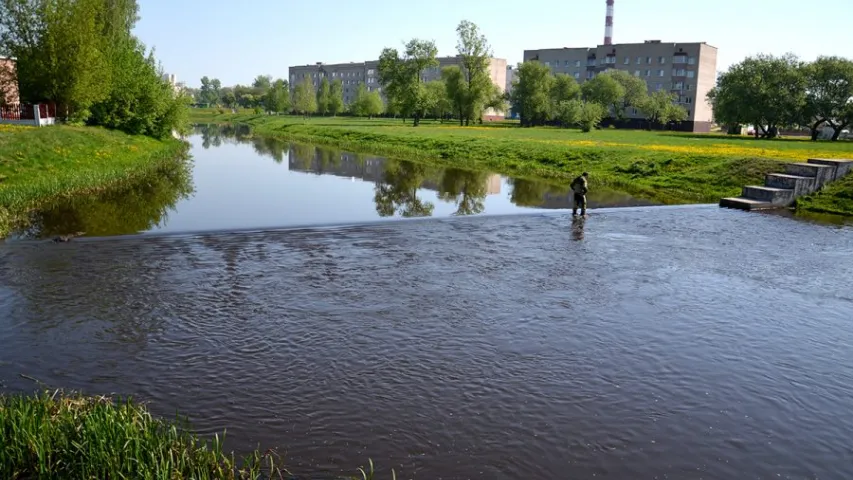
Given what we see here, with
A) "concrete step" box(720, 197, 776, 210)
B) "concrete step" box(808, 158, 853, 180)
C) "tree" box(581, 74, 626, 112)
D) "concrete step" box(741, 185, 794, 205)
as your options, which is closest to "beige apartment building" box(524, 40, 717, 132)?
"tree" box(581, 74, 626, 112)

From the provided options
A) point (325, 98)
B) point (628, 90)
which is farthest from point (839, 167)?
point (325, 98)

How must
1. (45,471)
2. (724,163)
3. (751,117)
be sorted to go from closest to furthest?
(45,471) → (724,163) → (751,117)

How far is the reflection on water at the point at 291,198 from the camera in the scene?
22.9 metres

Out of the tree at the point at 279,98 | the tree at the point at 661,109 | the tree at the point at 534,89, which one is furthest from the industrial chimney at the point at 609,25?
the tree at the point at 279,98

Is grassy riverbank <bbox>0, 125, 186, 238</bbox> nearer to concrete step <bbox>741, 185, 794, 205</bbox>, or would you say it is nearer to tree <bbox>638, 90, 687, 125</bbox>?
concrete step <bbox>741, 185, 794, 205</bbox>

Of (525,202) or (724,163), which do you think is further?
(724,163)

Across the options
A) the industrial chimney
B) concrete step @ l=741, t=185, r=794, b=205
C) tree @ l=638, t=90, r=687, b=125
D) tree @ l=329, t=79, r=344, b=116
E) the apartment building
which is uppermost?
the industrial chimney

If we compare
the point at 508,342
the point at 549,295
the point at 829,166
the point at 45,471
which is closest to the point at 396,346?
the point at 508,342

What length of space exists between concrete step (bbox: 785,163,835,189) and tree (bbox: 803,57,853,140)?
169 feet

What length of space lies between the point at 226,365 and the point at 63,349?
2.92m

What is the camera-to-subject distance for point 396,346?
11094mm

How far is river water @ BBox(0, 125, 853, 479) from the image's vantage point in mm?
8047

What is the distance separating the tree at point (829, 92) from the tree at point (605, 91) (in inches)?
1210

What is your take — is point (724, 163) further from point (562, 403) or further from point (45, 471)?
point (45, 471)
